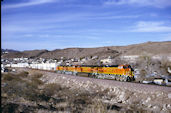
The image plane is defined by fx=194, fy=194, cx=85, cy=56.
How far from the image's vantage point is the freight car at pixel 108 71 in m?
26.3

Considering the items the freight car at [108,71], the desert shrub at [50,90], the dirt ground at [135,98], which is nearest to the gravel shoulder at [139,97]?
the dirt ground at [135,98]

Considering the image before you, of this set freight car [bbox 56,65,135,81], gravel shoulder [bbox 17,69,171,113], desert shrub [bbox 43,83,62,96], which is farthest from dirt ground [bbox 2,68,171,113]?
desert shrub [bbox 43,83,62,96]

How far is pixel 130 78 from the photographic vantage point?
26.3 metres

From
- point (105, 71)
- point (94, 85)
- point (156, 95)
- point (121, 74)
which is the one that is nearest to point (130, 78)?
point (121, 74)

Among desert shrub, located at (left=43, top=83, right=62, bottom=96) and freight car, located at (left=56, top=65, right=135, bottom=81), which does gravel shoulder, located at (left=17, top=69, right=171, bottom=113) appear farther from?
desert shrub, located at (left=43, top=83, right=62, bottom=96)

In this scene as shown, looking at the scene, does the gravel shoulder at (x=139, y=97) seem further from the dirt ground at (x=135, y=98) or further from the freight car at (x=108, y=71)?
the freight car at (x=108, y=71)

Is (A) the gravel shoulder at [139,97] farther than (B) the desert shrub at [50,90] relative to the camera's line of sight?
No

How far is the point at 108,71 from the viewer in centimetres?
3175

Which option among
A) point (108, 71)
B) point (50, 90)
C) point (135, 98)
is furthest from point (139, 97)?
point (108, 71)

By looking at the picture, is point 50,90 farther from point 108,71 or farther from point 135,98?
point 108,71

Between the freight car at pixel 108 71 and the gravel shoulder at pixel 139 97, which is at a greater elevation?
the freight car at pixel 108 71

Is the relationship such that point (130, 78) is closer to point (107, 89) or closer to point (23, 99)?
point (107, 89)

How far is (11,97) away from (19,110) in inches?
112

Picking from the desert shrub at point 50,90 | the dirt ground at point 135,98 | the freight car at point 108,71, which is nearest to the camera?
the dirt ground at point 135,98
